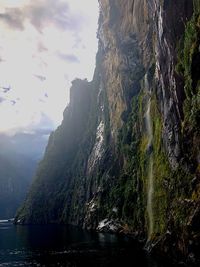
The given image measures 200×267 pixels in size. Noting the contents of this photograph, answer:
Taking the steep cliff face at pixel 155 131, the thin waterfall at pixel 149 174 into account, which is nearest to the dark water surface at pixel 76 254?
the steep cliff face at pixel 155 131

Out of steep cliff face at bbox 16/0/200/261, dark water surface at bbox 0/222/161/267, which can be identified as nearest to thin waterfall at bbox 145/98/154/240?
steep cliff face at bbox 16/0/200/261

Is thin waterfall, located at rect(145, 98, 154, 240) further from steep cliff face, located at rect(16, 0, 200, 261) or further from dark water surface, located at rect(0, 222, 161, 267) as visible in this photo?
dark water surface, located at rect(0, 222, 161, 267)

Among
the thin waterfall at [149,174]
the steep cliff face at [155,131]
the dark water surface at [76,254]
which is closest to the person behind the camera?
the steep cliff face at [155,131]

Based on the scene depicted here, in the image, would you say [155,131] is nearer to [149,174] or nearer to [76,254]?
[149,174]

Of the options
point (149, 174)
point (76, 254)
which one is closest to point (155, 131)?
point (149, 174)

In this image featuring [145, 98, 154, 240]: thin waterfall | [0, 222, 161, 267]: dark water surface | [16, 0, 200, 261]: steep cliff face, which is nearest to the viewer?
[16, 0, 200, 261]: steep cliff face

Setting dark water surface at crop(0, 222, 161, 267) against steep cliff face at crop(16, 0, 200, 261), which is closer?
steep cliff face at crop(16, 0, 200, 261)

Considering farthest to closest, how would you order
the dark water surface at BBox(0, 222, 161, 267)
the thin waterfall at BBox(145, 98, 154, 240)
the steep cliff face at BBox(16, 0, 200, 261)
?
the thin waterfall at BBox(145, 98, 154, 240) → the dark water surface at BBox(0, 222, 161, 267) → the steep cliff face at BBox(16, 0, 200, 261)

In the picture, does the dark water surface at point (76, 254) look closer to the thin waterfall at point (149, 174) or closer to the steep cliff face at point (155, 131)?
the steep cliff face at point (155, 131)

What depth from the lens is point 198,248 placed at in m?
66.8

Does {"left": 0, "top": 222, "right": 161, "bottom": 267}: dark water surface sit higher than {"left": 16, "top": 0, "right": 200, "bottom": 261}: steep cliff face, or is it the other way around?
{"left": 16, "top": 0, "right": 200, "bottom": 261}: steep cliff face

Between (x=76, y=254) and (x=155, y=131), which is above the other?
(x=155, y=131)

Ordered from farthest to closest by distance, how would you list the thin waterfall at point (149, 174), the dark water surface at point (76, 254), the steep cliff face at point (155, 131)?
1. the thin waterfall at point (149, 174)
2. the dark water surface at point (76, 254)
3. the steep cliff face at point (155, 131)

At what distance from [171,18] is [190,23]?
9839mm
